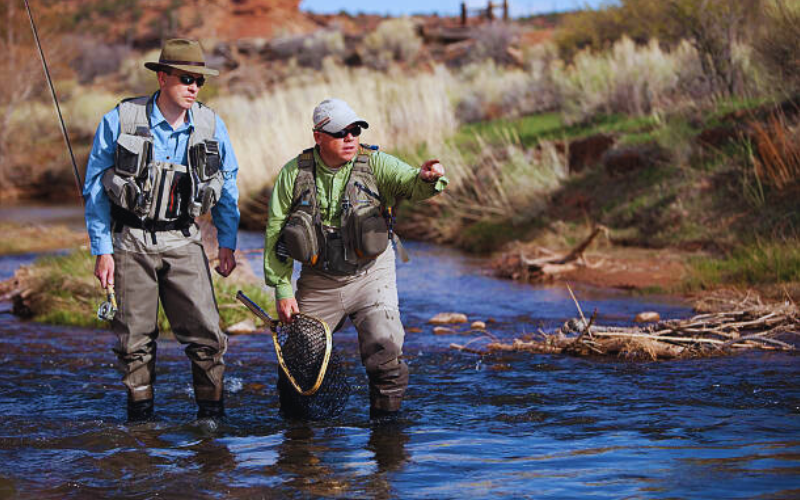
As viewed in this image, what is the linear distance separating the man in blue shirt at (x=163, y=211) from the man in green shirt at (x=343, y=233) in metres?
0.41

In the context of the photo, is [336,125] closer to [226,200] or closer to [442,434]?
[226,200]

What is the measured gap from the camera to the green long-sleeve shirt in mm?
5684

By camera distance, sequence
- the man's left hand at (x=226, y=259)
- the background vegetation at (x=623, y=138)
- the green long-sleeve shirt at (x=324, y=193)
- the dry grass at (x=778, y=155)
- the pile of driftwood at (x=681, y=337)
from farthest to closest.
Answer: the background vegetation at (x=623, y=138) → the dry grass at (x=778, y=155) → the pile of driftwood at (x=681, y=337) → the man's left hand at (x=226, y=259) → the green long-sleeve shirt at (x=324, y=193)

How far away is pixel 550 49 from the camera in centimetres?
2741

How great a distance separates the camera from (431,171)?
5.30 meters

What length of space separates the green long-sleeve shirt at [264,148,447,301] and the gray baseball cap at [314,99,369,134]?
29 cm

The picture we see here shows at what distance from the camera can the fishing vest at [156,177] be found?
5.52m

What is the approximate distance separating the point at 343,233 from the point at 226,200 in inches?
31.4

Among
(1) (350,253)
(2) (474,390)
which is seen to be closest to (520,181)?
(2) (474,390)

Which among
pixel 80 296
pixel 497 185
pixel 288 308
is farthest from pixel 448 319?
pixel 497 185

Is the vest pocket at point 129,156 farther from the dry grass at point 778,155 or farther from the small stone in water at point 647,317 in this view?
the dry grass at point 778,155

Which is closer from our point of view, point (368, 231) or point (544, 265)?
point (368, 231)

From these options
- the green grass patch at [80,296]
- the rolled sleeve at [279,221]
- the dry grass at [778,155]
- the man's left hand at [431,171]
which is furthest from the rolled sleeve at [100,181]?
the dry grass at [778,155]

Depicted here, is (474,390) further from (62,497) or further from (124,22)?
(124,22)
